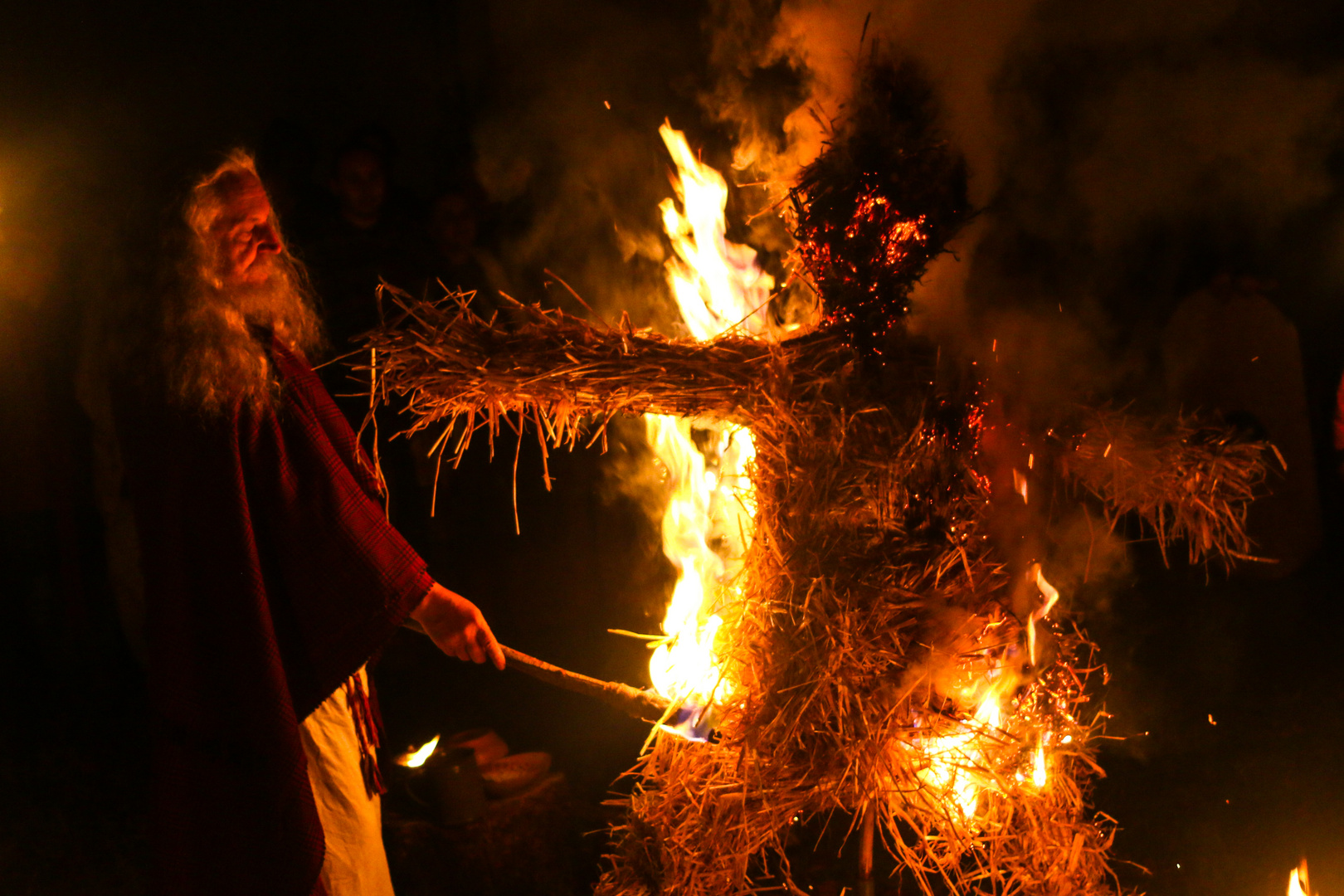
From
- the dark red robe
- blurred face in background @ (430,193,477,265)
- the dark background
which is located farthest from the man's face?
blurred face in background @ (430,193,477,265)

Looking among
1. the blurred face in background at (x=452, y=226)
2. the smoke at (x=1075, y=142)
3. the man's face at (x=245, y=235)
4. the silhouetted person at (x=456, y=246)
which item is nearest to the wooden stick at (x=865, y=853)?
the smoke at (x=1075, y=142)

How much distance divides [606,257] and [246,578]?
12.2 feet

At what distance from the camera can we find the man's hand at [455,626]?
2121 mm

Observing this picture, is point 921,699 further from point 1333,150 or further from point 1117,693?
point 1333,150

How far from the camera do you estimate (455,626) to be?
2.12 m

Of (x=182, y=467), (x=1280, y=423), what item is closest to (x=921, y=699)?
(x=182, y=467)

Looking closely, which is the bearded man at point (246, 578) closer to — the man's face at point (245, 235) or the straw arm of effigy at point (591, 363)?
the man's face at point (245, 235)

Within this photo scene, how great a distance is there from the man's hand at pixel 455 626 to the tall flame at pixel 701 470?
1.90ft

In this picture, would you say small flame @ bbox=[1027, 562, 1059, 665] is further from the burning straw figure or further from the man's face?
the man's face

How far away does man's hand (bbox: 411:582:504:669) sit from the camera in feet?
6.96

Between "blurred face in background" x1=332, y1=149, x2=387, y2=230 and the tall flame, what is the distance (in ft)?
5.55

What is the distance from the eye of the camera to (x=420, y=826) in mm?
3252

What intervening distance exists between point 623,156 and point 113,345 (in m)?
3.84

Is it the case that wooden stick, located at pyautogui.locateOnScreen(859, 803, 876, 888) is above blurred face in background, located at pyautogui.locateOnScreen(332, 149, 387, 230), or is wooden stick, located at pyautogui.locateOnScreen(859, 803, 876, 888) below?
below
